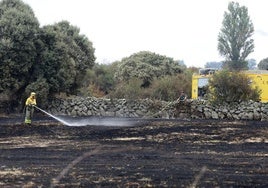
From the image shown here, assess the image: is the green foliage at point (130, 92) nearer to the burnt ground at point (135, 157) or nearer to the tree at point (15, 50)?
the tree at point (15, 50)

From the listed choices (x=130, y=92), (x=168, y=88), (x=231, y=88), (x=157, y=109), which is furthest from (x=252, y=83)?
(x=130, y=92)

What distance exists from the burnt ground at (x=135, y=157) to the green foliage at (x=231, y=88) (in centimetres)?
787

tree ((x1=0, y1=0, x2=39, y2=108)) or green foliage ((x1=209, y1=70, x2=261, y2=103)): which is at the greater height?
tree ((x1=0, y1=0, x2=39, y2=108))

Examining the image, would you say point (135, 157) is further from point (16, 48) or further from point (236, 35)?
point (236, 35)

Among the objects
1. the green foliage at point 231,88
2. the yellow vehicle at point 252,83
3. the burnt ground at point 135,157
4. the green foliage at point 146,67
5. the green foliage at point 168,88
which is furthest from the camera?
the green foliage at point 146,67

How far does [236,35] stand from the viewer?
65.6m

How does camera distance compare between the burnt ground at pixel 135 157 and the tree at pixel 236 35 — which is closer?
the burnt ground at pixel 135 157

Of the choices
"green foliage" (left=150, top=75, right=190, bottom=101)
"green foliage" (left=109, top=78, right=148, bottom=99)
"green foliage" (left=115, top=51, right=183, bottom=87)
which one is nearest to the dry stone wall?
"green foliage" (left=109, top=78, right=148, bottom=99)

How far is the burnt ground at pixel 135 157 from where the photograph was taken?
9906 mm

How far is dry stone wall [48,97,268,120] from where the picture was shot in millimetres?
28125

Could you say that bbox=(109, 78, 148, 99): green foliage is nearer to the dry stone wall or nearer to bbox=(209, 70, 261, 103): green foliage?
the dry stone wall

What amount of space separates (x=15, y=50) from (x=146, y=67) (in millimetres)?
20093

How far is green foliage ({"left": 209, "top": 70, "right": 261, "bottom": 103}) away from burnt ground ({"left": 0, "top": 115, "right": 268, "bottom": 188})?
787 cm

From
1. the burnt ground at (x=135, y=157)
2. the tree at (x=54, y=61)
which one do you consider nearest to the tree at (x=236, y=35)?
the tree at (x=54, y=61)
